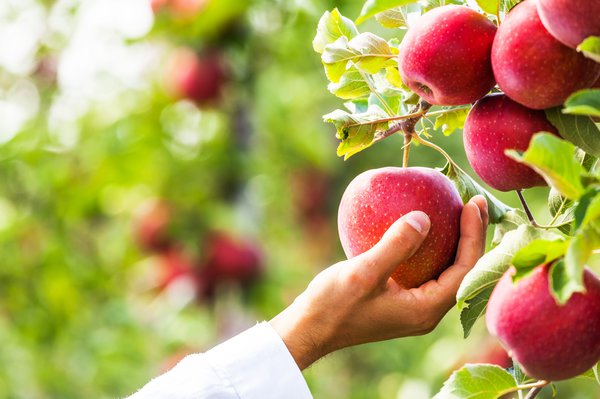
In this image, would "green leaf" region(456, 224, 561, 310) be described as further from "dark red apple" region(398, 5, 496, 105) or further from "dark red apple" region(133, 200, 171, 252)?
"dark red apple" region(133, 200, 171, 252)

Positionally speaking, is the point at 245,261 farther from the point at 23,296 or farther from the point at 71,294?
the point at 23,296

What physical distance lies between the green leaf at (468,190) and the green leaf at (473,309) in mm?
156

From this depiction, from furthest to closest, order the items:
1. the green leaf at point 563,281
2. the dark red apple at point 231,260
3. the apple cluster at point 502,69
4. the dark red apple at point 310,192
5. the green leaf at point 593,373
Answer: the dark red apple at point 310,192 → the dark red apple at point 231,260 → the green leaf at point 593,373 → the apple cluster at point 502,69 → the green leaf at point 563,281

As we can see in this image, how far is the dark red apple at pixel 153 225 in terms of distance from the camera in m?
2.58

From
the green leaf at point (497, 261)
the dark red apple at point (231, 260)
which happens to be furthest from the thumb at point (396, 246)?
the dark red apple at point (231, 260)

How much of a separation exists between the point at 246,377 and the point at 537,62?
442mm

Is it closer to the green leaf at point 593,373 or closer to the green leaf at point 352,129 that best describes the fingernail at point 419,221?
the green leaf at point 352,129

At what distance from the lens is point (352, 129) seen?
2.56 feet

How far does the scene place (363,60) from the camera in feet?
2.50

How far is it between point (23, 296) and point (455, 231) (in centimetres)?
240

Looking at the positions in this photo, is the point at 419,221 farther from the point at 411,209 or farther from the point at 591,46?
the point at 591,46

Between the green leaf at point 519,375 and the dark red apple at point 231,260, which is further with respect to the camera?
the dark red apple at point 231,260

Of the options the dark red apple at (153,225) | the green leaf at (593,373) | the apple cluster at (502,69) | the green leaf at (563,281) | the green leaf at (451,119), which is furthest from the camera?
the dark red apple at (153,225)

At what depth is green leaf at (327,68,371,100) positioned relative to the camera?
0.81 metres
